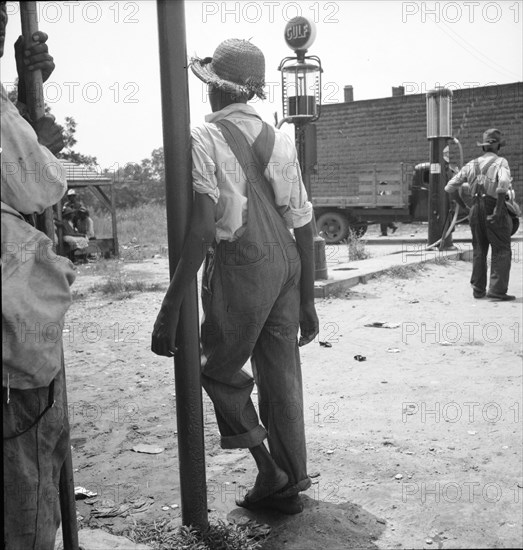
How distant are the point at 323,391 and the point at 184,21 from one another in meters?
3.11

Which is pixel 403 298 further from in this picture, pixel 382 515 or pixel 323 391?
pixel 382 515

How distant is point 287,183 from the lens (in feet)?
9.74

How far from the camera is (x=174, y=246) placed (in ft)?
9.09

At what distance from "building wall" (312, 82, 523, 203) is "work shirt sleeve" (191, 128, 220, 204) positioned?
1865cm

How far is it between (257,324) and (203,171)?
0.65 m

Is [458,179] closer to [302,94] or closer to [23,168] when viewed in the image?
[302,94]

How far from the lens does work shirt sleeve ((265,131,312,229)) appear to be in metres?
2.94

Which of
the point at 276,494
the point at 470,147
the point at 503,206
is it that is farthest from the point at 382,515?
the point at 470,147

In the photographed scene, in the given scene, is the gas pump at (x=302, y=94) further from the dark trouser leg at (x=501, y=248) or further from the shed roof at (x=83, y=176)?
the shed roof at (x=83, y=176)

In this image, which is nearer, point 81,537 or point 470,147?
point 81,537

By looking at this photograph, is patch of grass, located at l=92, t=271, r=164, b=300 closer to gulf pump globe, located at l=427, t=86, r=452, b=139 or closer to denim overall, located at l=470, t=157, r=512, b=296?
denim overall, located at l=470, t=157, r=512, b=296

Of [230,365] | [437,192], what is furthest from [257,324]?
[437,192]

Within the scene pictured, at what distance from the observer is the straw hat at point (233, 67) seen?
2914mm

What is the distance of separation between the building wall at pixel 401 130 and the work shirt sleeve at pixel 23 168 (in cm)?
1940
